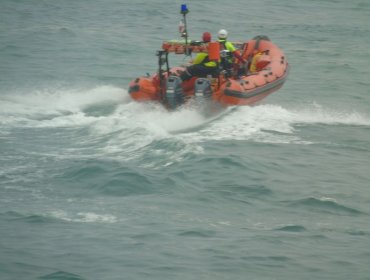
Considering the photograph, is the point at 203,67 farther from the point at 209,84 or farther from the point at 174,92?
the point at 174,92

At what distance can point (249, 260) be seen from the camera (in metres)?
9.13

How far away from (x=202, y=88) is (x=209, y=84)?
0.27m

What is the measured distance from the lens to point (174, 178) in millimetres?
11883

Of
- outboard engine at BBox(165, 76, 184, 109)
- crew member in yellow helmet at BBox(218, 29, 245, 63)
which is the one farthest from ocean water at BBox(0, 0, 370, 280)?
crew member in yellow helmet at BBox(218, 29, 245, 63)

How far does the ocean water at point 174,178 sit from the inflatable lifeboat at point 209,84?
0.97 feet

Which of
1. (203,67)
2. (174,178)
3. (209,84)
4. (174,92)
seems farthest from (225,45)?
(174,178)

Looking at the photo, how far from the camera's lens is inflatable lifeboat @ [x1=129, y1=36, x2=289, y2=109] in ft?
51.4

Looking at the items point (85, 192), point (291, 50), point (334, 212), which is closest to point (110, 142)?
point (85, 192)

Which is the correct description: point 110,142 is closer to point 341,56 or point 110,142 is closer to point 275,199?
point 275,199

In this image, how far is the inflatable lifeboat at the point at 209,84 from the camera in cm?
1568

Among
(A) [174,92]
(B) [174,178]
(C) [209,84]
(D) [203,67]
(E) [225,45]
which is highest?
(E) [225,45]

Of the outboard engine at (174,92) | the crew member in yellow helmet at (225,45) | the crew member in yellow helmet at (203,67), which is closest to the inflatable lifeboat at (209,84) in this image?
the outboard engine at (174,92)

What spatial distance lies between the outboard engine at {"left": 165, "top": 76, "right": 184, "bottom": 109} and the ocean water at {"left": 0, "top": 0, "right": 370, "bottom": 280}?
248 mm

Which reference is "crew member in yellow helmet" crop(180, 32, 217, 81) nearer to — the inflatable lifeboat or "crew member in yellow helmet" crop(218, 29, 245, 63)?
the inflatable lifeboat
